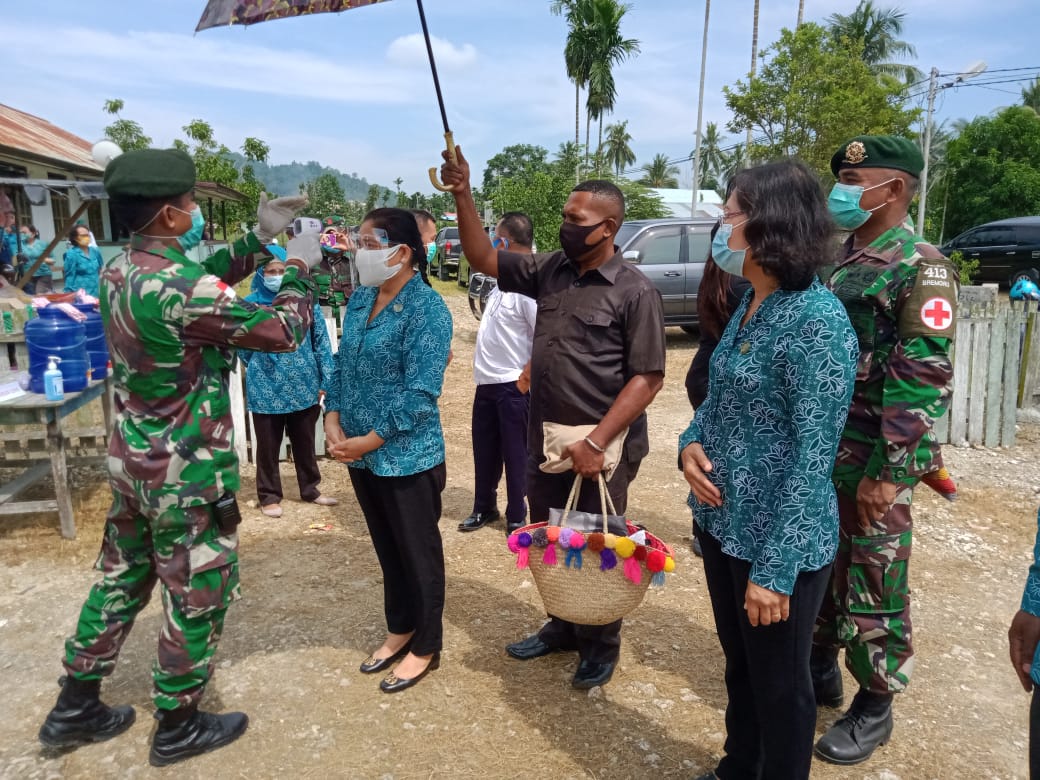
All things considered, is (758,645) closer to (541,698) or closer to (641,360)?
(641,360)

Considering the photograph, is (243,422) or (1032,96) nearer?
(243,422)

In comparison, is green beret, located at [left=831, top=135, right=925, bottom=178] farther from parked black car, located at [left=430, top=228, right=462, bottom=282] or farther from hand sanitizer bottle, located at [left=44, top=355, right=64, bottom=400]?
parked black car, located at [left=430, top=228, right=462, bottom=282]

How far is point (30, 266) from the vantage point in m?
11.7

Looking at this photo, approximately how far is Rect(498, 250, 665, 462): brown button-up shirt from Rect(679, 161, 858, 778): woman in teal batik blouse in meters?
0.76

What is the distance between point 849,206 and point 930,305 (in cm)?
47

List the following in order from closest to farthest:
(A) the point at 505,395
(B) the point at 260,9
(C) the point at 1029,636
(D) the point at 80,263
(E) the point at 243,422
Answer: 1. (C) the point at 1029,636
2. (B) the point at 260,9
3. (A) the point at 505,395
4. (E) the point at 243,422
5. (D) the point at 80,263

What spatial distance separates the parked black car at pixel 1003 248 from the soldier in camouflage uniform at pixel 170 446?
1866 centimetres

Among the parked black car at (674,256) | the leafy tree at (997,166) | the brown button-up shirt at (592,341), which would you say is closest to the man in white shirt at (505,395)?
the brown button-up shirt at (592,341)

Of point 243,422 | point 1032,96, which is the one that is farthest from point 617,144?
point 243,422

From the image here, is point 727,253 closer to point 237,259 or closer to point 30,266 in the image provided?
point 237,259

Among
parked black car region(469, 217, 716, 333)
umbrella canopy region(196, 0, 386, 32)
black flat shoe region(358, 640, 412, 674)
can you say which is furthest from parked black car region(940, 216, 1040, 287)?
umbrella canopy region(196, 0, 386, 32)

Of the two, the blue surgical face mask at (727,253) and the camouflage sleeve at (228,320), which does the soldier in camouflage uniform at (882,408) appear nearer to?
the blue surgical face mask at (727,253)

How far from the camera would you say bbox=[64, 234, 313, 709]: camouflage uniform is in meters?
2.42

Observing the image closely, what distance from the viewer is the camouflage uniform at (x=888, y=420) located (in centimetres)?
244
